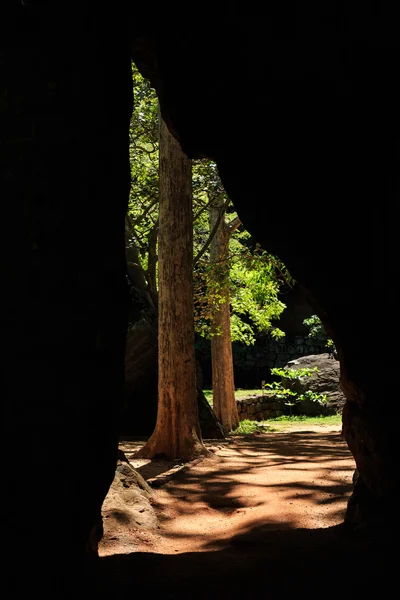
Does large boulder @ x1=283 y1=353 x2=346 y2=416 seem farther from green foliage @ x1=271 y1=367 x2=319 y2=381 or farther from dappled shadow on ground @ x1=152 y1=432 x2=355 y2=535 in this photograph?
dappled shadow on ground @ x1=152 y1=432 x2=355 y2=535

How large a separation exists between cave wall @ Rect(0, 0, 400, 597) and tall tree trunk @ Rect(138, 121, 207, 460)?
13.6 feet

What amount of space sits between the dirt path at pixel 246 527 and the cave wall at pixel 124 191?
0.51 m

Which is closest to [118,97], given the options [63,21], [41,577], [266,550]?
[63,21]

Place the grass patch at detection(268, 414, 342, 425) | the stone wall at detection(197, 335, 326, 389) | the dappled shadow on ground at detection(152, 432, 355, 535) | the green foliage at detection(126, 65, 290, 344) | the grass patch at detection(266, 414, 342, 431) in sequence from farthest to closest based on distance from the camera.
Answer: the stone wall at detection(197, 335, 326, 389) < the grass patch at detection(268, 414, 342, 425) < the grass patch at detection(266, 414, 342, 431) < the green foliage at detection(126, 65, 290, 344) < the dappled shadow on ground at detection(152, 432, 355, 535)

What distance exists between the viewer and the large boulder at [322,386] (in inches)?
705

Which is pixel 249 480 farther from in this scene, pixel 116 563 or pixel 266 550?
pixel 116 563

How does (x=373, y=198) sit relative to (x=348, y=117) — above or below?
below

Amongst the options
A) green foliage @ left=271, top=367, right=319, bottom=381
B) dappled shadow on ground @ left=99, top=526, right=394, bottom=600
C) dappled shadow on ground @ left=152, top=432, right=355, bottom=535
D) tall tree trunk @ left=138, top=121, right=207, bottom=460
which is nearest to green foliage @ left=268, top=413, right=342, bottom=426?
green foliage @ left=271, top=367, right=319, bottom=381

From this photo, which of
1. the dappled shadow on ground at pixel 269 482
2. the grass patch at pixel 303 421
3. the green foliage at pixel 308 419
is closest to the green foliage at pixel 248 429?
the grass patch at pixel 303 421

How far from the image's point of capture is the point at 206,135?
4414mm

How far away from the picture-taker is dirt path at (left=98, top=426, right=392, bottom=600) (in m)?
3.28

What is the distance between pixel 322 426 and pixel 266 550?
445 inches

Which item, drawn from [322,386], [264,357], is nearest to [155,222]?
[322,386]

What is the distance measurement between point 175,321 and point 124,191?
4.54 metres
